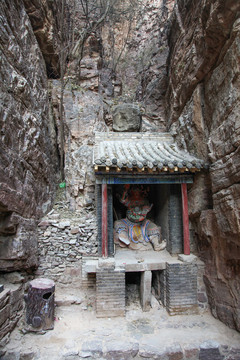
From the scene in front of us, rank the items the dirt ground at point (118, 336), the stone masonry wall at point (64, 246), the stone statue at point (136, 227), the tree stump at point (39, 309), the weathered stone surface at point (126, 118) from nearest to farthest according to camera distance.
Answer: the dirt ground at point (118, 336)
the tree stump at point (39, 309)
the stone masonry wall at point (64, 246)
the stone statue at point (136, 227)
the weathered stone surface at point (126, 118)

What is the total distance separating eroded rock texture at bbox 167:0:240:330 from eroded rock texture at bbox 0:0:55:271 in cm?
514

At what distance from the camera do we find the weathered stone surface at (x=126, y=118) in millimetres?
10117

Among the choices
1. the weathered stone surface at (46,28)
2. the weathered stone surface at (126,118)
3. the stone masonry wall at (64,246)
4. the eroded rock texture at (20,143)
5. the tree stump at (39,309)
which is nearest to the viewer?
the tree stump at (39,309)

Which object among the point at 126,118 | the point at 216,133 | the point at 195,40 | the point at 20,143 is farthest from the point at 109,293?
the point at 195,40

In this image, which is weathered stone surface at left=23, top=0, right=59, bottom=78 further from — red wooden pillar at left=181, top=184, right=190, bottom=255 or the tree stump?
the tree stump

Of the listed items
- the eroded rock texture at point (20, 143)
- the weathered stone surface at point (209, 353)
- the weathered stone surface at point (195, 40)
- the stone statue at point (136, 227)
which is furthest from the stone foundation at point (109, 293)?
the weathered stone surface at point (195, 40)

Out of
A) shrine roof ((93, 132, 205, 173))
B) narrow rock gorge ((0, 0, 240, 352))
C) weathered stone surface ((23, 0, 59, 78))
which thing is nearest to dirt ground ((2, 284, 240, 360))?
narrow rock gorge ((0, 0, 240, 352))

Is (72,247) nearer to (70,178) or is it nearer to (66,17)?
(70,178)

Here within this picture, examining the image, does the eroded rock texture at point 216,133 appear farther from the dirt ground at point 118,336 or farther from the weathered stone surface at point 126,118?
the weathered stone surface at point 126,118

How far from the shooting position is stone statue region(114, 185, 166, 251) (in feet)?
24.1

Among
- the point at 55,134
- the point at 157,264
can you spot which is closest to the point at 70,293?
the point at 157,264

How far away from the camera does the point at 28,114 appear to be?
682 cm

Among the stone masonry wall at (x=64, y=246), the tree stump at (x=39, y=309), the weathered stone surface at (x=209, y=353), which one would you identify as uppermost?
the stone masonry wall at (x=64, y=246)

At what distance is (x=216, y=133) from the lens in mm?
5410
